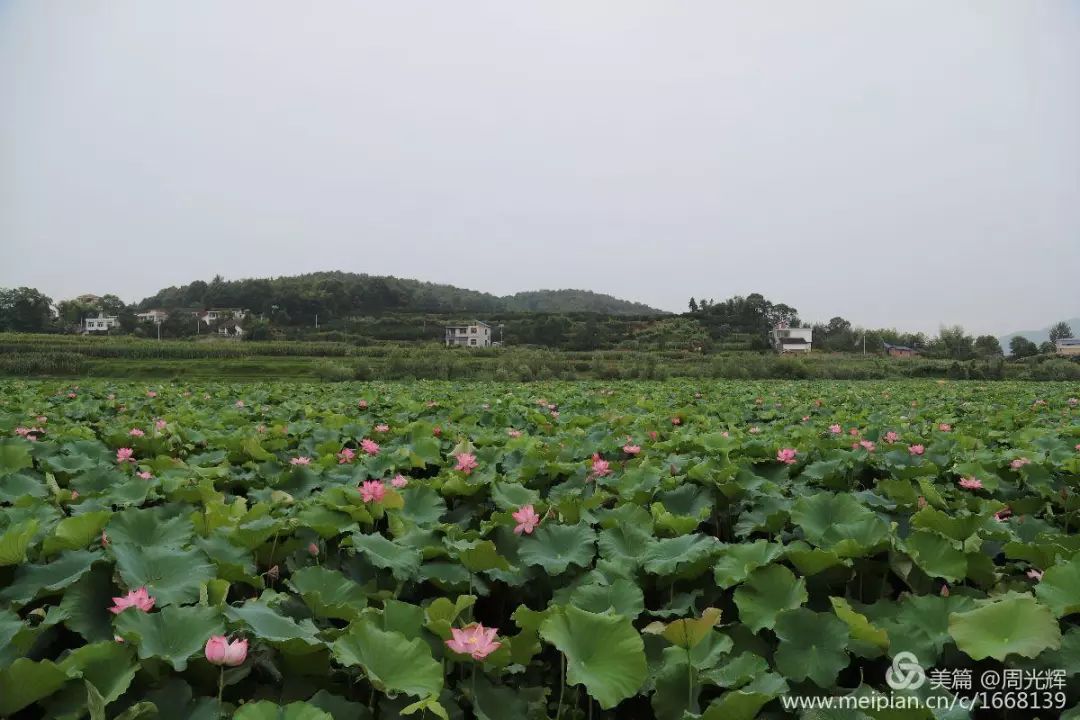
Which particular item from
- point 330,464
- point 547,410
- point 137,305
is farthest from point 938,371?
point 137,305

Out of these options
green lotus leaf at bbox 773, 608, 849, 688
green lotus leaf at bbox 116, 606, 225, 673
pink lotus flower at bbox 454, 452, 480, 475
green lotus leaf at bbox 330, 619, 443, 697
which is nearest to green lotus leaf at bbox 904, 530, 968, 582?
green lotus leaf at bbox 773, 608, 849, 688

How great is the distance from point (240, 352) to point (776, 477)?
4789 centimetres

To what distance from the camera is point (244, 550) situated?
200cm

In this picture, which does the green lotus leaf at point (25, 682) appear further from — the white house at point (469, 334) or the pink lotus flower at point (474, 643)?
the white house at point (469, 334)

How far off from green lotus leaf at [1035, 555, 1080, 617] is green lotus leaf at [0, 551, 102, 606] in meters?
2.59

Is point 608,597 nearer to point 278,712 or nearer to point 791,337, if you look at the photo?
point 278,712

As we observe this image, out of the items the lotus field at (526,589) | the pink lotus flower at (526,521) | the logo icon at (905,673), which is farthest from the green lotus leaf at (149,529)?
the logo icon at (905,673)

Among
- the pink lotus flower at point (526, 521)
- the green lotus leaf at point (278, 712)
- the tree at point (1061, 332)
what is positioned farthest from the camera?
the tree at point (1061, 332)

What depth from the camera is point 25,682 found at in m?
1.23

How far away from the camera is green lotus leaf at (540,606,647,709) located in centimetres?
141

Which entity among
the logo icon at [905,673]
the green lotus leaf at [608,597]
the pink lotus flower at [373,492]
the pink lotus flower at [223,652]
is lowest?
the logo icon at [905,673]

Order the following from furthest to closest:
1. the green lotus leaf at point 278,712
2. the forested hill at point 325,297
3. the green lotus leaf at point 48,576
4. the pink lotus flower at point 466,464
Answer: the forested hill at point 325,297 < the pink lotus flower at point 466,464 < the green lotus leaf at point 48,576 < the green lotus leaf at point 278,712

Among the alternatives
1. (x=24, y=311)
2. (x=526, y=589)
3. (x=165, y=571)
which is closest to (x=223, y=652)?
(x=165, y=571)

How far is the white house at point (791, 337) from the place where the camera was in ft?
247
